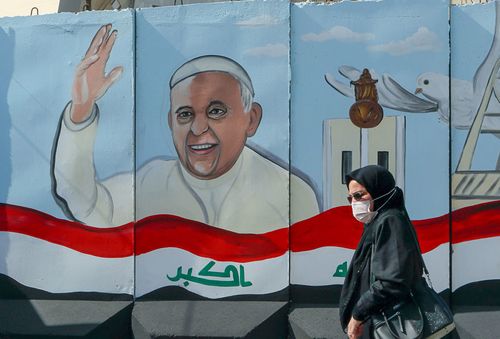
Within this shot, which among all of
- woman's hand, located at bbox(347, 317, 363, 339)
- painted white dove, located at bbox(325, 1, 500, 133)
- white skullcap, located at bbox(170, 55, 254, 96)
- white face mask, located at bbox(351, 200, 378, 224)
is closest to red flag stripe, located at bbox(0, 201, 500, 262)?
painted white dove, located at bbox(325, 1, 500, 133)

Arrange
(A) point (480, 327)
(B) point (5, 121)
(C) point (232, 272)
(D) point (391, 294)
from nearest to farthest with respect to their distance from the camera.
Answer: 1. (D) point (391, 294)
2. (A) point (480, 327)
3. (C) point (232, 272)
4. (B) point (5, 121)

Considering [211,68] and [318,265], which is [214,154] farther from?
[318,265]

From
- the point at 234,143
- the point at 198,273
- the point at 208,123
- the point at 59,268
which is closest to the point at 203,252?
the point at 198,273

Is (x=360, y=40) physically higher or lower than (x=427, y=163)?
higher

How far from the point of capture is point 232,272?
21.7 ft

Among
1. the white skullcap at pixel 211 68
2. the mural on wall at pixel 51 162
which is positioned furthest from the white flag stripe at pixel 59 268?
the white skullcap at pixel 211 68

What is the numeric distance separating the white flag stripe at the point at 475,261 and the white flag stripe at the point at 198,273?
1.37 m

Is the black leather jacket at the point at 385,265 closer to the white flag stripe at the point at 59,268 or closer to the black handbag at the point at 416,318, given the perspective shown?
the black handbag at the point at 416,318

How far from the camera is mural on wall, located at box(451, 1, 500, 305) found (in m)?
6.22

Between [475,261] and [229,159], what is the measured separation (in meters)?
2.18

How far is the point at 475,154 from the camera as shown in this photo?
6.24 m

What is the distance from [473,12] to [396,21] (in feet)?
1.98

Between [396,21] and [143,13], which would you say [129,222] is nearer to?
[143,13]

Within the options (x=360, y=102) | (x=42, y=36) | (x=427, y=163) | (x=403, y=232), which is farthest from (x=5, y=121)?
(x=403, y=232)
